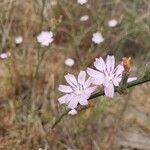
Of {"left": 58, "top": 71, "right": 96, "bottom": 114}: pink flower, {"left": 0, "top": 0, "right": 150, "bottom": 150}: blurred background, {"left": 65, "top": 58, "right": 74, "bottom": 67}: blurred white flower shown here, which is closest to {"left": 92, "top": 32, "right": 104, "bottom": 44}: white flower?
{"left": 0, "top": 0, "right": 150, "bottom": 150}: blurred background

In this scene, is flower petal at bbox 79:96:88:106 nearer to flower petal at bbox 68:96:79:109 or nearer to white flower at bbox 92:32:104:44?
flower petal at bbox 68:96:79:109

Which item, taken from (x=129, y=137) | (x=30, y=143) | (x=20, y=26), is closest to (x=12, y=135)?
(x=30, y=143)

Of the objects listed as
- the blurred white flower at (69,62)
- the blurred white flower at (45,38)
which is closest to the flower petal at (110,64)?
the blurred white flower at (45,38)

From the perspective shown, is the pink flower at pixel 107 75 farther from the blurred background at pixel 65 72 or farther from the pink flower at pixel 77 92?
the blurred background at pixel 65 72

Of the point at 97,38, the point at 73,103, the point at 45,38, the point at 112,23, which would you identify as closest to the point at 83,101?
the point at 73,103

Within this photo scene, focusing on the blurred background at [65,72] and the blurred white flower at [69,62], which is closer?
the blurred background at [65,72]

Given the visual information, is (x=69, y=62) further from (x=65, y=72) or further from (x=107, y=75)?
(x=107, y=75)
